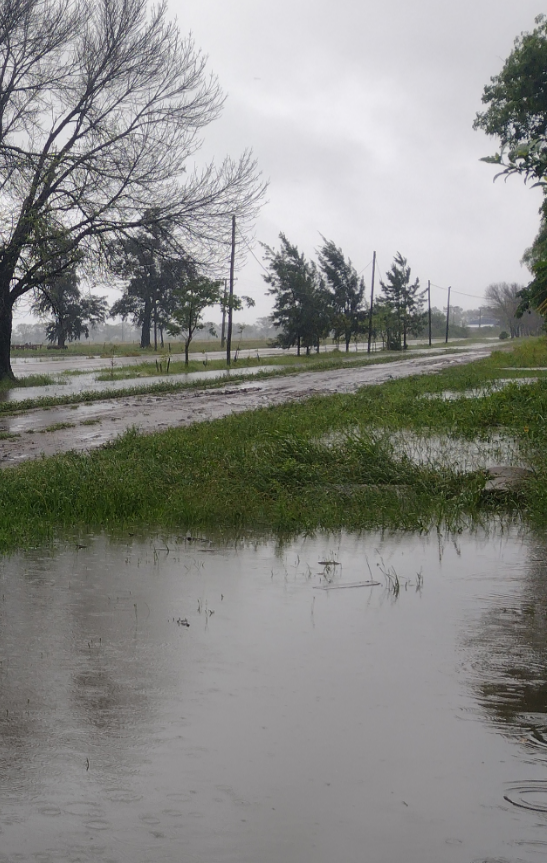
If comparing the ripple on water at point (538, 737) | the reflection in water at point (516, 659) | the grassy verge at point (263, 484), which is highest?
the grassy verge at point (263, 484)

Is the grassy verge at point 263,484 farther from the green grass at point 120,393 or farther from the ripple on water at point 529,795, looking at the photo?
the green grass at point 120,393

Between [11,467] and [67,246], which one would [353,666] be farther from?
[67,246]

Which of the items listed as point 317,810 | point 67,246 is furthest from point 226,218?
point 317,810

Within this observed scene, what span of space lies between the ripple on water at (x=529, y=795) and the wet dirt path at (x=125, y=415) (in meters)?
9.16

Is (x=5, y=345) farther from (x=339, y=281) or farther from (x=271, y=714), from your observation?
(x=339, y=281)

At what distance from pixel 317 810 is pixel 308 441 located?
819 centimetres

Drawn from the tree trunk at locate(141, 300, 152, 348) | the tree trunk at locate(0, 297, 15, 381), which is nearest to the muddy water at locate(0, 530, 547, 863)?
the tree trunk at locate(0, 297, 15, 381)

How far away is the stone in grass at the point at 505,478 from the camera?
877 cm

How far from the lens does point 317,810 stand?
3.11m

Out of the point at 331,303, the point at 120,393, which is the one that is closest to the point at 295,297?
the point at 331,303

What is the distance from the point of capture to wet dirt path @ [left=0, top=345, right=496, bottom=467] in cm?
1336

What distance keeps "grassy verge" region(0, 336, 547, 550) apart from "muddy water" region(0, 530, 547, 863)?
61.2 inches

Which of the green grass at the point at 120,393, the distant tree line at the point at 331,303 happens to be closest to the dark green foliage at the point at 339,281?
the distant tree line at the point at 331,303

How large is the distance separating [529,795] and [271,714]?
3.94ft
